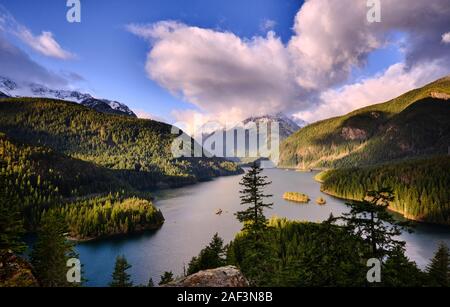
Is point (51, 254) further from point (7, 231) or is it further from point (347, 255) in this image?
point (347, 255)

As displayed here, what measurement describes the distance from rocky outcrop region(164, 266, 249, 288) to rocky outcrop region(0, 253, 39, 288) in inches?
637

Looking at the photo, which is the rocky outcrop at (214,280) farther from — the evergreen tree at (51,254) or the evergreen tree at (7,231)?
the evergreen tree at (51,254)

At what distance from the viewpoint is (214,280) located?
637 inches

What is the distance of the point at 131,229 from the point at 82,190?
8480 centimetres

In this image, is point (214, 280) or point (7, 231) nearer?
point (214, 280)

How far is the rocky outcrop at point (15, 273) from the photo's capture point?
918 inches

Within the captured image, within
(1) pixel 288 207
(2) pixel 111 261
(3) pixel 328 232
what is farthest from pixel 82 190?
(3) pixel 328 232

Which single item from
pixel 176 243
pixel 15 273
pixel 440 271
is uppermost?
pixel 15 273

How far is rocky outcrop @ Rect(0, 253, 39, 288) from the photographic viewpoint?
2333 cm

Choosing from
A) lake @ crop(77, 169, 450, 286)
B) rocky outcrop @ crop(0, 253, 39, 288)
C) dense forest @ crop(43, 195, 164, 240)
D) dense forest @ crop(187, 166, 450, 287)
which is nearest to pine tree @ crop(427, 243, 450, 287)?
dense forest @ crop(187, 166, 450, 287)

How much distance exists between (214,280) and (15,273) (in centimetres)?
1990

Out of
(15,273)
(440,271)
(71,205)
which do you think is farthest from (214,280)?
(71,205)

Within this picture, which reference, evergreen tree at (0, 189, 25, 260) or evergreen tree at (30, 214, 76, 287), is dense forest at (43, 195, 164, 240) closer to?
evergreen tree at (30, 214, 76, 287)

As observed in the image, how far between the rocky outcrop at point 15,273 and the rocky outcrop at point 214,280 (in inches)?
637
